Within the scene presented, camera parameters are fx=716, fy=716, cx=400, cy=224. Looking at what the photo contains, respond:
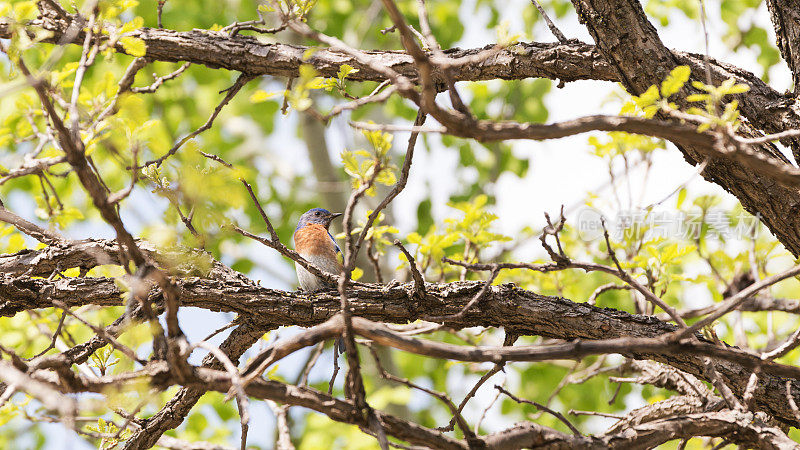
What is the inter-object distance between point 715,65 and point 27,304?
3150mm

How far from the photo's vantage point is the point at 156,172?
2607mm

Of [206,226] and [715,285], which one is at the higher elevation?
[715,285]

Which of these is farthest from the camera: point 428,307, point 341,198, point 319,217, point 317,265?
point 341,198

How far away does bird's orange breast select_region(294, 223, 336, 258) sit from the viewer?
5.52 m

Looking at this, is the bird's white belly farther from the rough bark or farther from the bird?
Result: the rough bark

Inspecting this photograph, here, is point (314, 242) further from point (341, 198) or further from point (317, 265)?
point (341, 198)

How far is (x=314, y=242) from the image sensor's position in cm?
555

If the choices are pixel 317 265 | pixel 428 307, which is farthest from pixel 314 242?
pixel 428 307

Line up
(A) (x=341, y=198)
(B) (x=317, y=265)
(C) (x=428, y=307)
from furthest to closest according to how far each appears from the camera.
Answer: (A) (x=341, y=198)
(B) (x=317, y=265)
(C) (x=428, y=307)

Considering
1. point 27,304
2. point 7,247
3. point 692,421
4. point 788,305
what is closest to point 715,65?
point 788,305

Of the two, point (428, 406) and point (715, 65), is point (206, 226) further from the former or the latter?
point (428, 406)

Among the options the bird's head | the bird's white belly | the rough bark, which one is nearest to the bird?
the bird's white belly

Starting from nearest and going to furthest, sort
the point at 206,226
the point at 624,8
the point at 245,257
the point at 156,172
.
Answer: the point at 206,226, the point at 156,172, the point at 624,8, the point at 245,257

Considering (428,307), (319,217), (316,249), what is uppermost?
(319,217)
